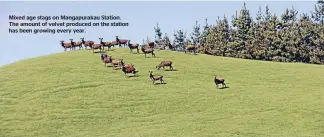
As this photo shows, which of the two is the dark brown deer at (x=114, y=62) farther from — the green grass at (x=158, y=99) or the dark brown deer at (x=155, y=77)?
the dark brown deer at (x=155, y=77)

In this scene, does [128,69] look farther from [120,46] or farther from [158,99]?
[120,46]

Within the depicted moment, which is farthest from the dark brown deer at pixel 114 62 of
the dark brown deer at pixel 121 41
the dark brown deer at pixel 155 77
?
the dark brown deer at pixel 121 41

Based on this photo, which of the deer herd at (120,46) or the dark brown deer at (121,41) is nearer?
the deer herd at (120,46)

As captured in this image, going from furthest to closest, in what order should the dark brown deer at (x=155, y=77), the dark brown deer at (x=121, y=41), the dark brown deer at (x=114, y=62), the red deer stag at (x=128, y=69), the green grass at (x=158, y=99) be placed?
the dark brown deer at (x=121, y=41) → the dark brown deer at (x=114, y=62) → the red deer stag at (x=128, y=69) → the dark brown deer at (x=155, y=77) → the green grass at (x=158, y=99)

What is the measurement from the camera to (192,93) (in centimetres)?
3900

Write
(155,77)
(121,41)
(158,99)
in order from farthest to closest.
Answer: (121,41), (155,77), (158,99)

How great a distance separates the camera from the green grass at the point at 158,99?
31.8 m

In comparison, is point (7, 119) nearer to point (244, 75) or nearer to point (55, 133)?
point (55, 133)

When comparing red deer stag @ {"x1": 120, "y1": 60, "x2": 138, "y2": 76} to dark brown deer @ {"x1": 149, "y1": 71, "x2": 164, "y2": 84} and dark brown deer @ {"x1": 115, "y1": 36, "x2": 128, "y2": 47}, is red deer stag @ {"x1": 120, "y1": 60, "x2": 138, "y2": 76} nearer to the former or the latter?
dark brown deer @ {"x1": 149, "y1": 71, "x2": 164, "y2": 84}

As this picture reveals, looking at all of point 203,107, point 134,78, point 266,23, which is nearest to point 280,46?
point 266,23

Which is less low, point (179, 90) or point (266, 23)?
point (266, 23)

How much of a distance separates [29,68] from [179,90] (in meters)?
14.6

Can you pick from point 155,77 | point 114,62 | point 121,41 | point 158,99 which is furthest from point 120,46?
point 158,99

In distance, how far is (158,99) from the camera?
123 ft
